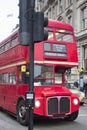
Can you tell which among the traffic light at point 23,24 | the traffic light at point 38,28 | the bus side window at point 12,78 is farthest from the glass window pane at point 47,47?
the traffic light at point 23,24

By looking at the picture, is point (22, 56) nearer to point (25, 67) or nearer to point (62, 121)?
point (25, 67)

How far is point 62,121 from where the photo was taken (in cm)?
1424

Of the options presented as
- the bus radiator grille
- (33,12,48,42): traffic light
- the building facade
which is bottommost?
the bus radiator grille

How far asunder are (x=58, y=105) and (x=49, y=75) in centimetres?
129

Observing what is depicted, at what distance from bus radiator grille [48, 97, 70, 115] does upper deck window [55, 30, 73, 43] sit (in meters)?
2.55

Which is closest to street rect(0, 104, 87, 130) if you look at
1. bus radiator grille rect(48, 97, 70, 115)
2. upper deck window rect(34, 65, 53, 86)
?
bus radiator grille rect(48, 97, 70, 115)

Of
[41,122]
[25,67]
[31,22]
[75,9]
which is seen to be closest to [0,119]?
[41,122]

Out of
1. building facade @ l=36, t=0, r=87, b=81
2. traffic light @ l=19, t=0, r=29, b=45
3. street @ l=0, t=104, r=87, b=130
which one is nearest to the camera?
traffic light @ l=19, t=0, r=29, b=45

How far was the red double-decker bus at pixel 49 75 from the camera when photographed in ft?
42.2

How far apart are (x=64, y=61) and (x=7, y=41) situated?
3.75m

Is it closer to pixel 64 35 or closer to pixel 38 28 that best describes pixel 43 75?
pixel 64 35

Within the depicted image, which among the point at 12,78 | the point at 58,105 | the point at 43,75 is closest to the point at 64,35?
the point at 43,75

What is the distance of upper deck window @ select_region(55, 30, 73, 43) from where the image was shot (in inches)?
561

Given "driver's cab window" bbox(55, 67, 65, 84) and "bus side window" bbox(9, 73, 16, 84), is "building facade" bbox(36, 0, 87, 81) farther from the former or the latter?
→ "driver's cab window" bbox(55, 67, 65, 84)
